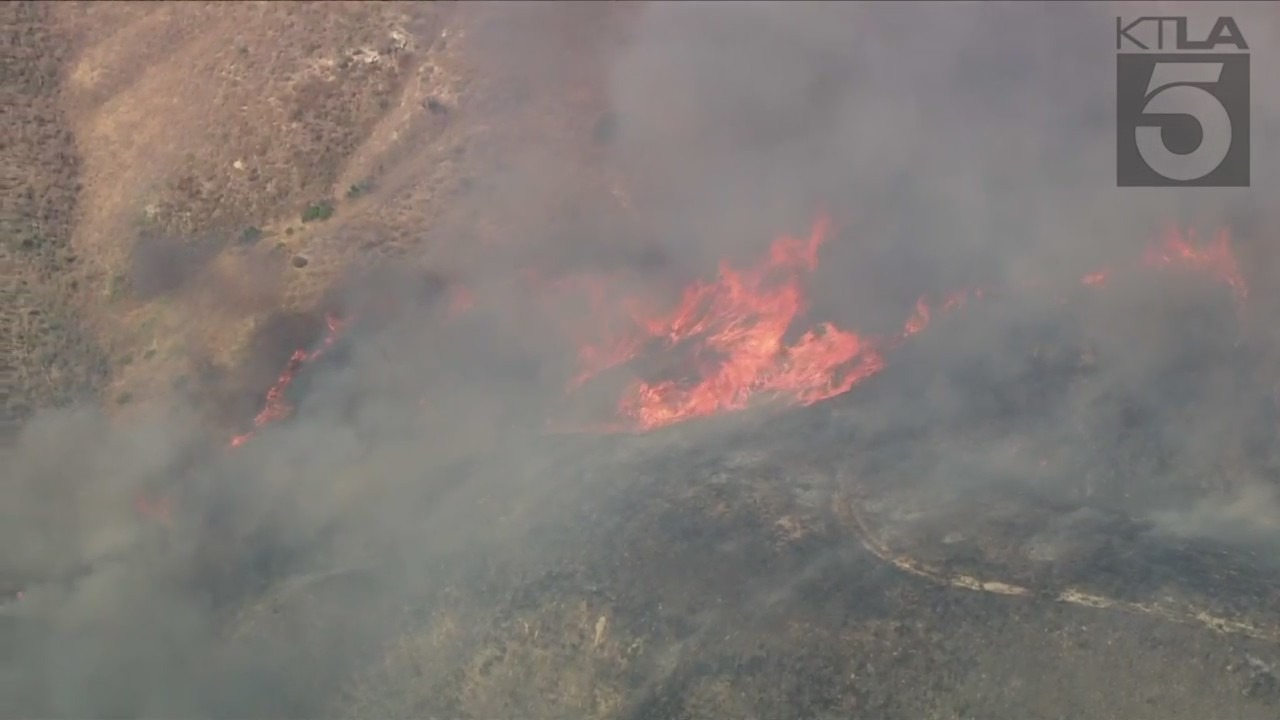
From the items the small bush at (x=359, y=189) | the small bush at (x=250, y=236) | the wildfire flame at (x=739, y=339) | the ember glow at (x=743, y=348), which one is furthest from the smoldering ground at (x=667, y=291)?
the small bush at (x=250, y=236)

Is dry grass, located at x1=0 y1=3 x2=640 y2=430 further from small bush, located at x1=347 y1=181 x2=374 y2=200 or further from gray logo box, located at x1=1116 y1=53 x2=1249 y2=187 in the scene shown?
gray logo box, located at x1=1116 y1=53 x2=1249 y2=187

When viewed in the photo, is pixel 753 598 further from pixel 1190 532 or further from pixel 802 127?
pixel 802 127

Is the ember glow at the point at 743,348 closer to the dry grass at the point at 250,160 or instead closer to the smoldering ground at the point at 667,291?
the smoldering ground at the point at 667,291

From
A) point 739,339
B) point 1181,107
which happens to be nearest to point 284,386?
point 739,339

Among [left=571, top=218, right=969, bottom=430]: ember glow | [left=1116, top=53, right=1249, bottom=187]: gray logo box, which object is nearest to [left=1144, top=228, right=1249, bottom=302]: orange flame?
[left=1116, top=53, right=1249, bottom=187]: gray logo box

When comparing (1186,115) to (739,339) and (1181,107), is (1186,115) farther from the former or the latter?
(739,339)

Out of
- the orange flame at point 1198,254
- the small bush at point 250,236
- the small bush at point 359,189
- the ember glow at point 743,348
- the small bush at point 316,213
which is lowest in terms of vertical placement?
the ember glow at point 743,348

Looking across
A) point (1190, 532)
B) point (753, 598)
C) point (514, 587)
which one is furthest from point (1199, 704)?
point (514, 587)
